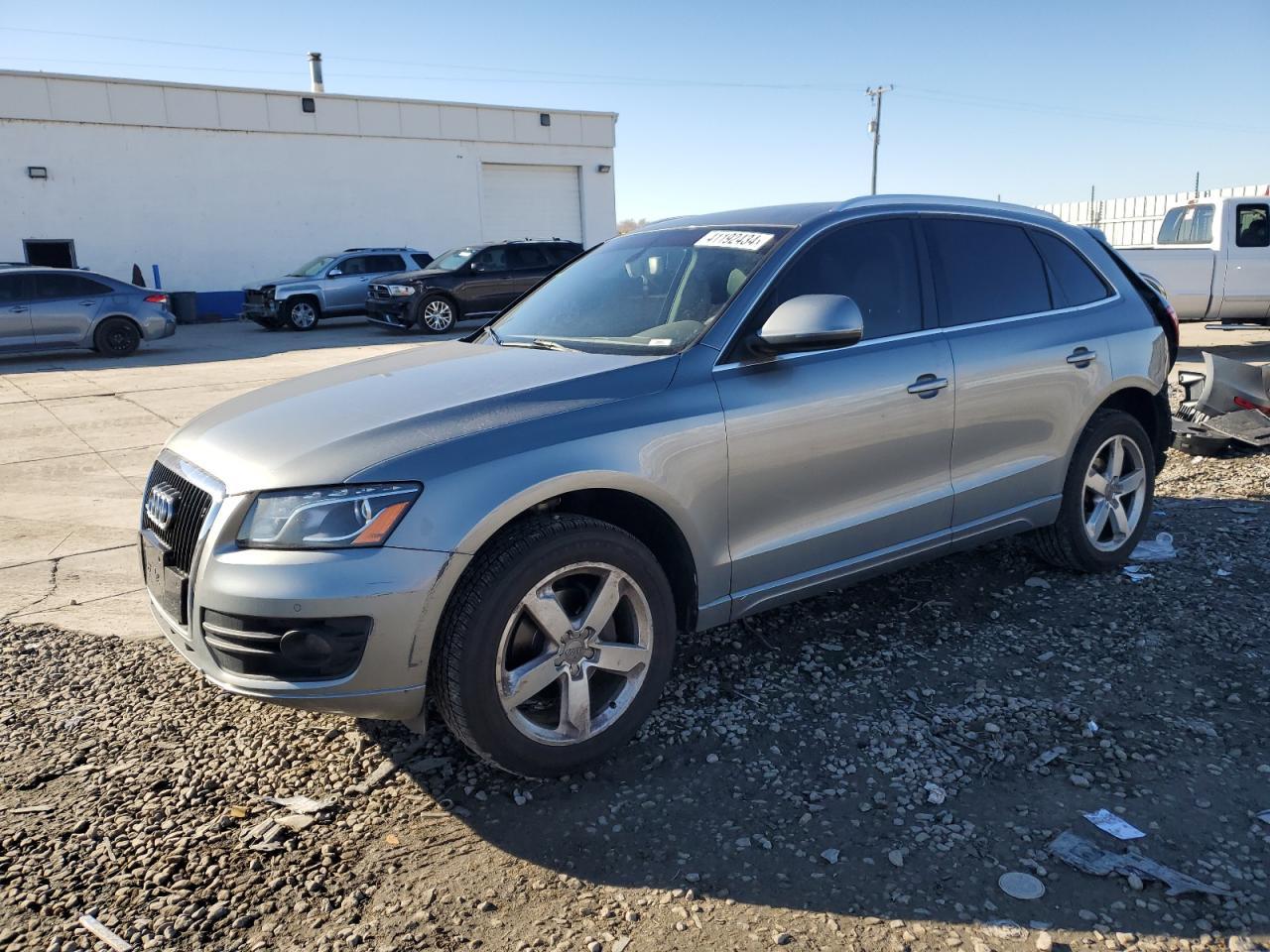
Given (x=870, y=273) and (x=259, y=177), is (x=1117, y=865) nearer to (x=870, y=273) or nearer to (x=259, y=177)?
(x=870, y=273)

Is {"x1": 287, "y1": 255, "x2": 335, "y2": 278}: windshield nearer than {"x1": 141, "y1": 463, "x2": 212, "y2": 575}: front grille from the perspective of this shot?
No

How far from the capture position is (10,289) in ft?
48.9

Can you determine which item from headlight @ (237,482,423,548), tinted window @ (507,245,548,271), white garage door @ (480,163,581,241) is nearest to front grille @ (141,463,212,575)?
headlight @ (237,482,423,548)

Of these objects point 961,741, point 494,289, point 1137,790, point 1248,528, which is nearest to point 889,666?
point 961,741

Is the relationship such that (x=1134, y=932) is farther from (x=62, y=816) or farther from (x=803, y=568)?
(x=62, y=816)

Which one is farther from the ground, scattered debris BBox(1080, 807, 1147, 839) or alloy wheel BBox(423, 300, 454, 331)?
alloy wheel BBox(423, 300, 454, 331)

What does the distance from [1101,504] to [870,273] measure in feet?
5.97

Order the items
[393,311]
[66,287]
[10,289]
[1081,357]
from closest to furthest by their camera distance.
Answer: [1081,357]
[10,289]
[66,287]
[393,311]

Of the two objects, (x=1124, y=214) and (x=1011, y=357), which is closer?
(x=1011, y=357)

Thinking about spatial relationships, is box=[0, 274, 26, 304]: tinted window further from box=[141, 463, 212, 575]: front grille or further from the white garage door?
the white garage door

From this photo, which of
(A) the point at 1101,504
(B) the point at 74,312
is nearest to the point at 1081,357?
(A) the point at 1101,504

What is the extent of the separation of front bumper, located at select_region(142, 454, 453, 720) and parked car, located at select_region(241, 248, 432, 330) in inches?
739

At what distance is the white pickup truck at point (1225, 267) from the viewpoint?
12.9m

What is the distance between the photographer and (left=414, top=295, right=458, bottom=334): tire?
1859 centimetres
